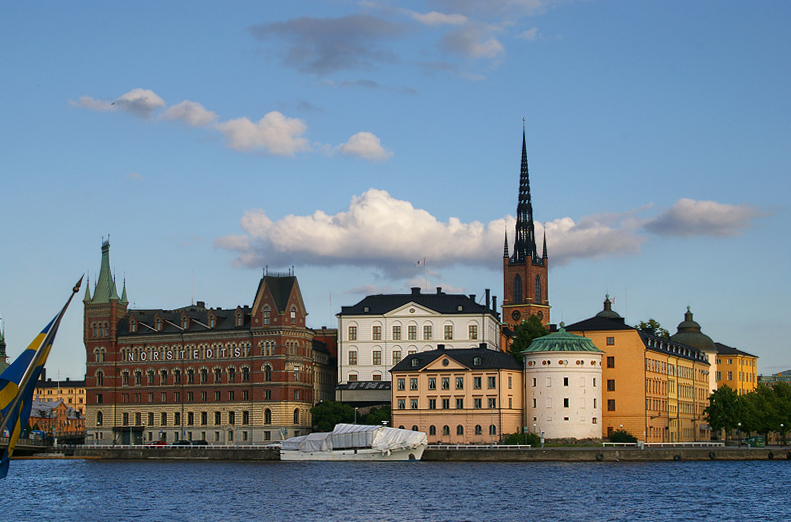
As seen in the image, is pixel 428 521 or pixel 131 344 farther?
pixel 131 344

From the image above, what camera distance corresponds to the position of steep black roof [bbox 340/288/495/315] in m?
139

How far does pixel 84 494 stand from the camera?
76.8 m

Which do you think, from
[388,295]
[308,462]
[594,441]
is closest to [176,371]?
[388,295]

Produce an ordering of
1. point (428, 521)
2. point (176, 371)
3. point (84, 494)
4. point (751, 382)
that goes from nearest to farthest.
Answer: point (428, 521) < point (84, 494) < point (176, 371) < point (751, 382)

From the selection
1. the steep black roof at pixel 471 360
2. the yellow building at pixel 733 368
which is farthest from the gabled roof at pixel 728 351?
the steep black roof at pixel 471 360

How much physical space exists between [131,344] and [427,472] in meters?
63.6

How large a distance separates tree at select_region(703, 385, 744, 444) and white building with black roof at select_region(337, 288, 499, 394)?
27895 millimetres

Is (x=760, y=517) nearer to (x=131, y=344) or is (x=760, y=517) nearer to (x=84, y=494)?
(x=84, y=494)

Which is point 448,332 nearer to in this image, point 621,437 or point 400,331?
point 400,331

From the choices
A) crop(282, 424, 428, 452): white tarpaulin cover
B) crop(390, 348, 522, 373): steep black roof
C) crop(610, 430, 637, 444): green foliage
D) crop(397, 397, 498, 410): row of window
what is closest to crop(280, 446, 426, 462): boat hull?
crop(282, 424, 428, 452): white tarpaulin cover

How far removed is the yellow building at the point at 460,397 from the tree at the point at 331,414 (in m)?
9.27

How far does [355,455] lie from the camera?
107 m

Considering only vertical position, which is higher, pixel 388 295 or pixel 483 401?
pixel 388 295

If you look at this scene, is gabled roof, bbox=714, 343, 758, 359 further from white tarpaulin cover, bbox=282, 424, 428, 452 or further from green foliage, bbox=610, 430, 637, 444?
white tarpaulin cover, bbox=282, 424, 428, 452
